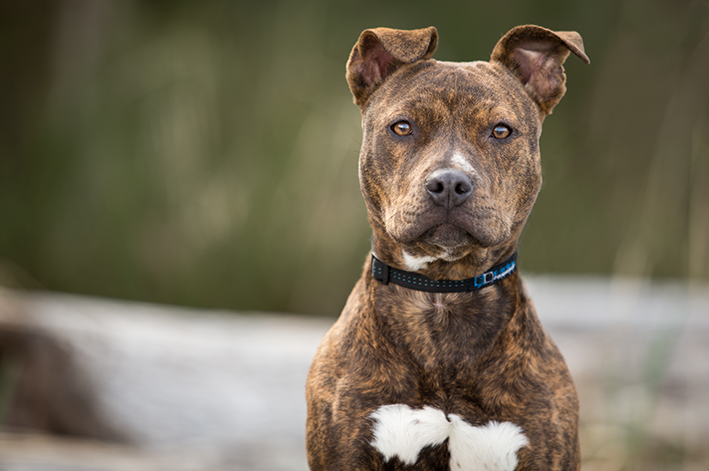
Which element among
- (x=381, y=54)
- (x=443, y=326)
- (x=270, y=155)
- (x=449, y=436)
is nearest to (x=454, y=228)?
(x=443, y=326)

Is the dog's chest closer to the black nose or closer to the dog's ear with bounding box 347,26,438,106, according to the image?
the black nose

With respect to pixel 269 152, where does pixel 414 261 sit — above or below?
below

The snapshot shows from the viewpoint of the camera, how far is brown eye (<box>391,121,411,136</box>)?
234cm

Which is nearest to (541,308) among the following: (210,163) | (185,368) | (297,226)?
(297,226)

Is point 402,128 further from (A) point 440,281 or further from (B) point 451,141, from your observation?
(A) point 440,281

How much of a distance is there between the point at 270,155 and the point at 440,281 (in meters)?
4.65

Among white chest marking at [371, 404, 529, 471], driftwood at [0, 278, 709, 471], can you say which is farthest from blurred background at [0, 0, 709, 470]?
white chest marking at [371, 404, 529, 471]

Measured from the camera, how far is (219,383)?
529 cm

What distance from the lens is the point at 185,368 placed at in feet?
17.5

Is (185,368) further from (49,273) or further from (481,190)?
(481,190)

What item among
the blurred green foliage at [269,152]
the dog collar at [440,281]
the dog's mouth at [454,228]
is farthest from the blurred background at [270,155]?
the dog's mouth at [454,228]

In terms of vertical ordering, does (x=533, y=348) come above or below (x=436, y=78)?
below

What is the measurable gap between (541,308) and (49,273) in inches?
208

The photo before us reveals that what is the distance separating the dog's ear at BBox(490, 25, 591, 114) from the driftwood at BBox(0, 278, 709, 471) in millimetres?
2133
